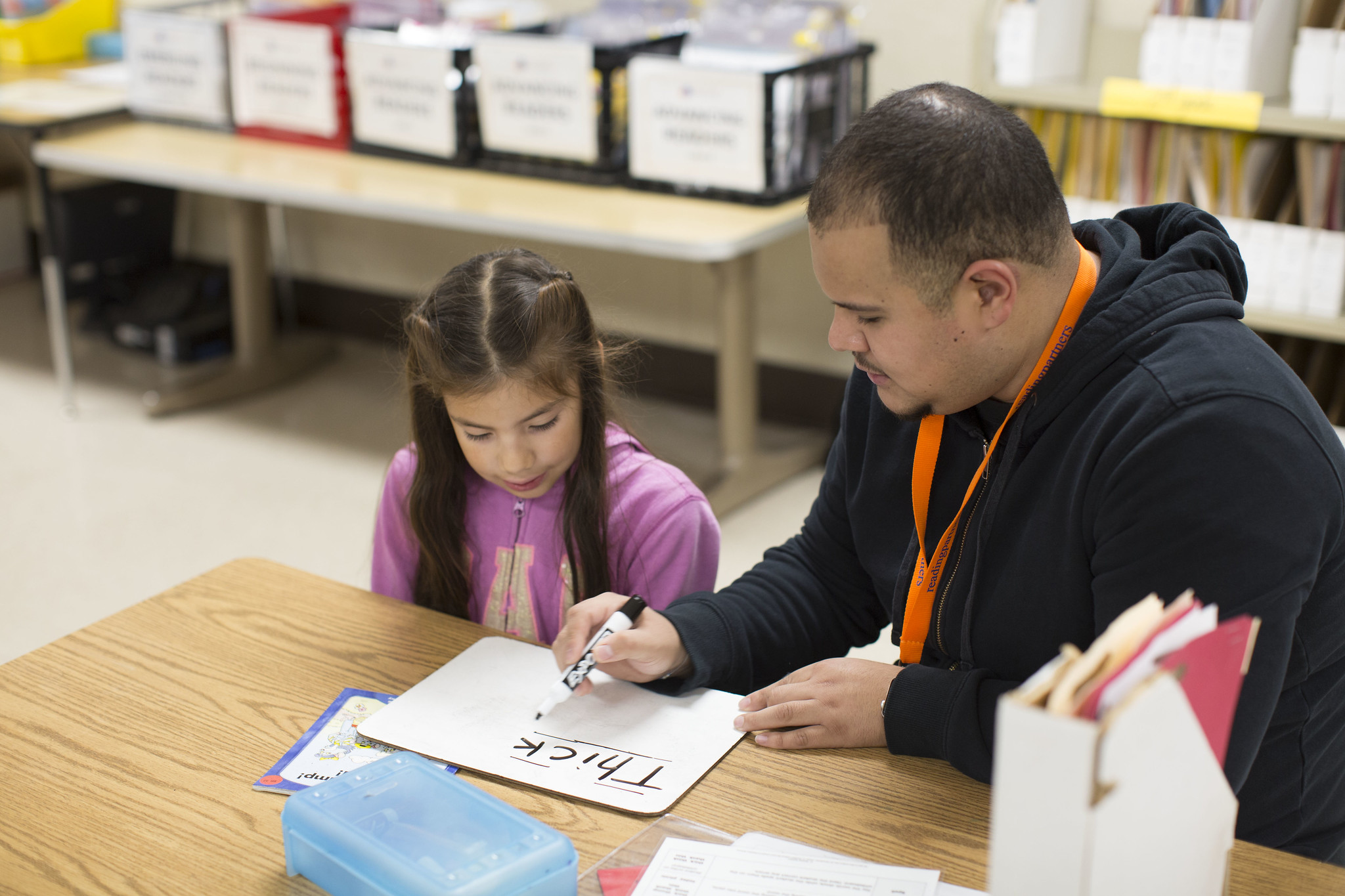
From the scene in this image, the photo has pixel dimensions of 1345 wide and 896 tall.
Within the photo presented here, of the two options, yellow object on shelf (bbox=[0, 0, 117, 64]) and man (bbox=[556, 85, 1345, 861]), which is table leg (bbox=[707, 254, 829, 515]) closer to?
man (bbox=[556, 85, 1345, 861])

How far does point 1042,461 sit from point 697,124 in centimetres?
183

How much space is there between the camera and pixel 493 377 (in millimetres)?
1384

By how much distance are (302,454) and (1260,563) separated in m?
2.86

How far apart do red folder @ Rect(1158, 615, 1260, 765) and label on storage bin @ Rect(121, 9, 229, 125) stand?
3.34 metres

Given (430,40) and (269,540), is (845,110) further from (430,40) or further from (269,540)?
(269,540)

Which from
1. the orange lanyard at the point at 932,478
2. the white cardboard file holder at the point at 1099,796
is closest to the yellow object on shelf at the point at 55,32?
the orange lanyard at the point at 932,478

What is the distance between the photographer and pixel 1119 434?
1.03 metres

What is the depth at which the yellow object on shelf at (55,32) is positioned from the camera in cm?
411

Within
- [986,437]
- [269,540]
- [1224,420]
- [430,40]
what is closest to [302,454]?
[269,540]

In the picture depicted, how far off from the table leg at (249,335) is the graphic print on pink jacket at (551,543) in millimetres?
2394

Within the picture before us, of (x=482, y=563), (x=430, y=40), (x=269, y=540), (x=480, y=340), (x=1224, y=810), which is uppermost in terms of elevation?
(x=430, y=40)

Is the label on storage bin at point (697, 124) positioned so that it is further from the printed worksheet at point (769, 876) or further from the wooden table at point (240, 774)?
the printed worksheet at point (769, 876)

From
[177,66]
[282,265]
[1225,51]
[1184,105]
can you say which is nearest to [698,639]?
[1184,105]

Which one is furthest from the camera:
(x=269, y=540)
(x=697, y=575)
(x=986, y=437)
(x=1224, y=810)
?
(x=269, y=540)
